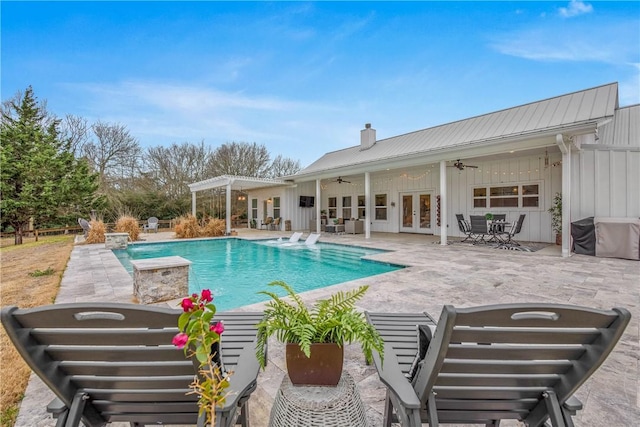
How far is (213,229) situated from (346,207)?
662cm

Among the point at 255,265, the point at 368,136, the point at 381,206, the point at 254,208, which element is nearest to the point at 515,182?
the point at 381,206

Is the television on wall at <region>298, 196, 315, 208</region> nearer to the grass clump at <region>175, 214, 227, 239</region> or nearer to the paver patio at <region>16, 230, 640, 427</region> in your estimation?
the grass clump at <region>175, 214, 227, 239</region>

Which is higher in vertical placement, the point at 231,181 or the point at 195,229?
the point at 231,181

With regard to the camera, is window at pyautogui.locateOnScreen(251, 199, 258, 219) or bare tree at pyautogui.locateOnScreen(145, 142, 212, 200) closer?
window at pyautogui.locateOnScreen(251, 199, 258, 219)

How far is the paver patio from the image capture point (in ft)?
6.02

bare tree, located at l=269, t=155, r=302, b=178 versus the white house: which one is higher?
bare tree, located at l=269, t=155, r=302, b=178

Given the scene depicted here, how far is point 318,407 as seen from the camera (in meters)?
1.12

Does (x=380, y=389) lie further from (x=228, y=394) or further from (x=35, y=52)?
(x=35, y=52)

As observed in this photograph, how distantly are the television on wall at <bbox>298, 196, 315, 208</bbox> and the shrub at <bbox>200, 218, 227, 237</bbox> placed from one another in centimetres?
433

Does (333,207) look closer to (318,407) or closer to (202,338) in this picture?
(318,407)

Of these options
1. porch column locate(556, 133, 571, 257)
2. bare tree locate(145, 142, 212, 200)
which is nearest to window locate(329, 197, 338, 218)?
bare tree locate(145, 142, 212, 200)

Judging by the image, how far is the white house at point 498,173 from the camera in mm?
7414

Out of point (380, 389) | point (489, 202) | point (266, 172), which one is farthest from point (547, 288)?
point (266, 172)

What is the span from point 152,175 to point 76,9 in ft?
39.0
